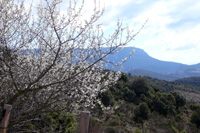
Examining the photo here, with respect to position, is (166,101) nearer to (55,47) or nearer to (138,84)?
(138,84)

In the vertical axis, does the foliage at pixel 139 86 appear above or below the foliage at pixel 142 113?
above

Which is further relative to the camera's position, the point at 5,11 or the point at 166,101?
the point at 166,101

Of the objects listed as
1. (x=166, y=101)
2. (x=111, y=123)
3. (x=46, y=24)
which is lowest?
(x=111, y=123)

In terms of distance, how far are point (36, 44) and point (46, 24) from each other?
0.46 m

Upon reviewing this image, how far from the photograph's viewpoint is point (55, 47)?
3342 mm

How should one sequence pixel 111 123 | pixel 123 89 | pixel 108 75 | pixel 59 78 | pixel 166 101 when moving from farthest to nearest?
pixel 123 89
pixel 166 101
pixel 111 123
pixel 108 75
pixel 59 78

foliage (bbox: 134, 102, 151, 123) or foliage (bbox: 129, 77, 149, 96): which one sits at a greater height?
foliage (bbox: 129, 77, 149, 96)

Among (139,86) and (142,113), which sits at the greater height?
(139,86)

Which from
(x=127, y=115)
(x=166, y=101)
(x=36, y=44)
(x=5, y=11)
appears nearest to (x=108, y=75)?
(x=36, y=44)

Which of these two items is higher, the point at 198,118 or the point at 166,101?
the point at 166,101

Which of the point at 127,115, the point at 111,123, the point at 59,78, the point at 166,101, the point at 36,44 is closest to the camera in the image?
the point at 59,78

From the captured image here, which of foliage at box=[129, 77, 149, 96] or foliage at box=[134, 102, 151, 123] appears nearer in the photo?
foliage at box=[134, 102, 151, 123]

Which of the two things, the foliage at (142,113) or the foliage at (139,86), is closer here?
the foliage at (142,113)

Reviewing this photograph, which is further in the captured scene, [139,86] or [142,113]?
[139,86]
